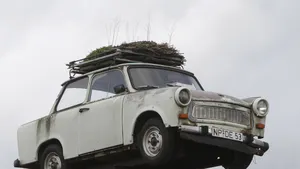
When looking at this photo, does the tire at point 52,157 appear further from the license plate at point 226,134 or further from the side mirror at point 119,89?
the license plate at point 226,134

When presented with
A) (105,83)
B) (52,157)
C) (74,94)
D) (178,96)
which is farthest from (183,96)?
(52,157)

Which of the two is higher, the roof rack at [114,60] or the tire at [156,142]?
the roof rack at [114,60]

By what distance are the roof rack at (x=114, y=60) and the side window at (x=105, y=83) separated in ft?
0.73

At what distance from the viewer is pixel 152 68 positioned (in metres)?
→ 13.7

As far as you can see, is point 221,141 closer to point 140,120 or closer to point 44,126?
point 140,120

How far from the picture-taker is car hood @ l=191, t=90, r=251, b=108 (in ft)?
41.3

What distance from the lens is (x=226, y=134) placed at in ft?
41.3

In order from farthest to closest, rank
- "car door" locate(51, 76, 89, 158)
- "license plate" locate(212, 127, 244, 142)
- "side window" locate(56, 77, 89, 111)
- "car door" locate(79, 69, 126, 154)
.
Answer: "side window" locate(56, 77, 89, 111) < "car door" locate(51, 76, 89, 158) < "car door" locate(79, 69, 126, 154) < "license plate" locate(212, 127, 244, 142)

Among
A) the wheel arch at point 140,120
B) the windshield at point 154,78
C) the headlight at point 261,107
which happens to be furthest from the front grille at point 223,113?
the windshield at point 154,78

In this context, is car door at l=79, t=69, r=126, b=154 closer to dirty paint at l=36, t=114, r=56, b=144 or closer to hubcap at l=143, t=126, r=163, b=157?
hubcap at l=143, t=126, r=163, b=157

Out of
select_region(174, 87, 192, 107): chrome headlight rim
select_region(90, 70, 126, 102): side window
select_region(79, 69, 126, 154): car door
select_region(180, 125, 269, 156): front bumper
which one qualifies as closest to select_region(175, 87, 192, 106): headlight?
select_region(174, 87, 192, 107): chrome headlight rim

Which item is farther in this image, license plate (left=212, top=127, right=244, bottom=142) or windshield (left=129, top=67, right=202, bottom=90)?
Result: windshield (left=129, top=67, right=202, bottom=90)

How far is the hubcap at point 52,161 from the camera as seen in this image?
47.1ft

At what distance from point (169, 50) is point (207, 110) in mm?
2132
